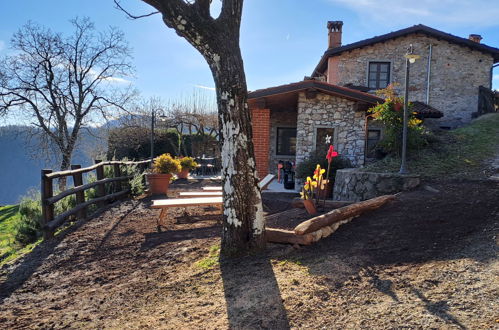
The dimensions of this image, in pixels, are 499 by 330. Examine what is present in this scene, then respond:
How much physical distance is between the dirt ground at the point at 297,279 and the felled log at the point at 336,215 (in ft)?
0.46

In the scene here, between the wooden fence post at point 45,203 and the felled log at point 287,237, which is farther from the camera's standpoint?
the wooden fence post at point 45,203

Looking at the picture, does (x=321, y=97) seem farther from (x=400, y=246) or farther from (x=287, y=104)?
(x=400, y=246)

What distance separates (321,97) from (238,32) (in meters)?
7.03

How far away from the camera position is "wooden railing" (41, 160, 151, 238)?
18.5 ft

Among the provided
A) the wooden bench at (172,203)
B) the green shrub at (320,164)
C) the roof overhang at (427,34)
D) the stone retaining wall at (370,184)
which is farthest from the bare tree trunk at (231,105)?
the roof overhang at (427,34)

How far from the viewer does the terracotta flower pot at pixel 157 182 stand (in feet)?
32.0

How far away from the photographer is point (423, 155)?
25.4 feet

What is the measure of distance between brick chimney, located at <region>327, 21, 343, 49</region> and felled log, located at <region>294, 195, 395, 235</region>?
14.4 meters

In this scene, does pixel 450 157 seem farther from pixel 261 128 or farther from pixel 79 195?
pixel 79 195

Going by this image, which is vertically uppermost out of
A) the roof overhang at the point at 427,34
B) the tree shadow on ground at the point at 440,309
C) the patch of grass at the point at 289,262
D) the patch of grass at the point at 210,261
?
the roof overhang at the point at 427,34

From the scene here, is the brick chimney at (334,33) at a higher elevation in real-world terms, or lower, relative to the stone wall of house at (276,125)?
higher

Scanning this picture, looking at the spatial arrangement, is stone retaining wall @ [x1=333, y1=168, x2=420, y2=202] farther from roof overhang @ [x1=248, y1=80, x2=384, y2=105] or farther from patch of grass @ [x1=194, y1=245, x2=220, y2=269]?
patch of grass @ [x1=194, y1=245, x2=220, y2=269]

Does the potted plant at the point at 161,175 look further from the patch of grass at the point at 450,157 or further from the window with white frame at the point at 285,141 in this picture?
the patch of grass at the point at 450,157

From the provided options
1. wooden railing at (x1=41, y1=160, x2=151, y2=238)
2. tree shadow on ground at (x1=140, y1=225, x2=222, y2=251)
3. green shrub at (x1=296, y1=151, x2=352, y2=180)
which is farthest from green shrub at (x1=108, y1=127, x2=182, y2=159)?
tree shadow on ground at (x1=140, y1=225, x2=222, y2=251)
